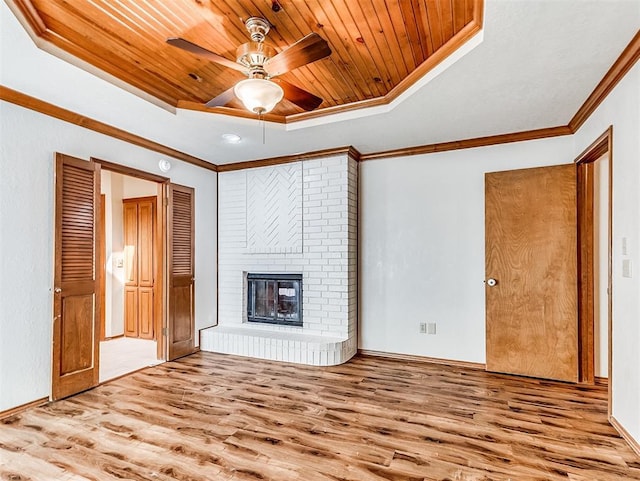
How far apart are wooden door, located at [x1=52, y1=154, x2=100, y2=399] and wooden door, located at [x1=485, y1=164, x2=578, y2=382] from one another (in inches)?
149

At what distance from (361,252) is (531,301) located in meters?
1.84

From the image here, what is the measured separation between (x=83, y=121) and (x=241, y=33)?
6.19ft

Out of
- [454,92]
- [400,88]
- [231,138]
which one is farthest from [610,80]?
[231,138]

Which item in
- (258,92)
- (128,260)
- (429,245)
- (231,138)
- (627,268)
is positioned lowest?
(128,260)

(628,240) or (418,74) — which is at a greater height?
(418,74)

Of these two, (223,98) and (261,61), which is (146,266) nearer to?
(223,98)

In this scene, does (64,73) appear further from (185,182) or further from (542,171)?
(542,171)

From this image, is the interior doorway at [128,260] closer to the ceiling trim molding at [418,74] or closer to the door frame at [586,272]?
the ceiling trim molding at [418,74]

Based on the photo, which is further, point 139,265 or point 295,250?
point 139,265

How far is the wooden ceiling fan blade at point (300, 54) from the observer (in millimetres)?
1819

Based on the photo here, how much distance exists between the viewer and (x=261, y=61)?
7.36ft

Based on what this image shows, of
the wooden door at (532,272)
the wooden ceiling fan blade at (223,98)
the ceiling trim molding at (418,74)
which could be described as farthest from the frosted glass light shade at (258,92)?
the wooden door at (532,272)

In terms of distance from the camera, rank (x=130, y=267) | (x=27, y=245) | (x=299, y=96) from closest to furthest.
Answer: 1. (x=299, y=96)
2. (x=27, y=245)
3. (x=130, y=267)

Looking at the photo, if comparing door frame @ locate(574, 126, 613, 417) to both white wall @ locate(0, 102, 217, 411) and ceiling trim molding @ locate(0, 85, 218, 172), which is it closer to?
ceiling trim molding @ locate(0, 85, 218, 172)
